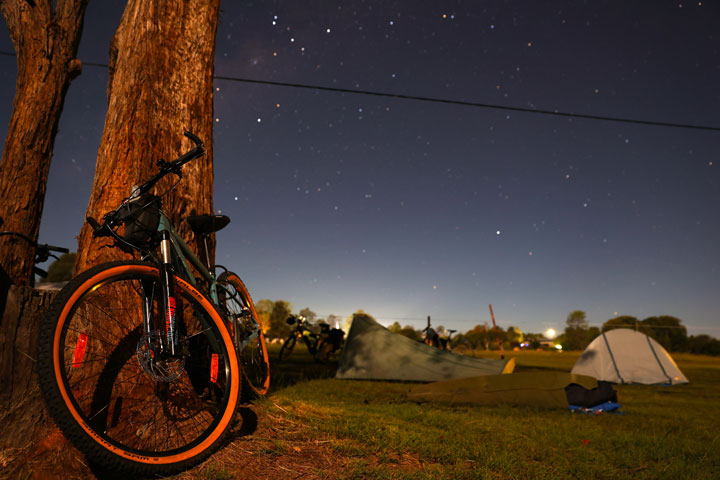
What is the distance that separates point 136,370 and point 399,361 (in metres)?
6.37

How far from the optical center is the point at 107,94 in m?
2.91

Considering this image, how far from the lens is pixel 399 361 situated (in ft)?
25.8

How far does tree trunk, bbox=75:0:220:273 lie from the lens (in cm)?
242

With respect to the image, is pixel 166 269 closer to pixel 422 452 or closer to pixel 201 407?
pixel 201 407

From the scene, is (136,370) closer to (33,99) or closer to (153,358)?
(153,358)

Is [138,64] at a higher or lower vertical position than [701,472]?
higher

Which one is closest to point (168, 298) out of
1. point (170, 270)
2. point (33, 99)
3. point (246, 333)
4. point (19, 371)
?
point (170, 270)

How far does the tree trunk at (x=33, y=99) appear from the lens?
155 inches

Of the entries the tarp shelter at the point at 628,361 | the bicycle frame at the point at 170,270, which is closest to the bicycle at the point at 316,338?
the tarp shelter at the point at 628,361

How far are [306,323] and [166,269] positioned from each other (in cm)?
1102

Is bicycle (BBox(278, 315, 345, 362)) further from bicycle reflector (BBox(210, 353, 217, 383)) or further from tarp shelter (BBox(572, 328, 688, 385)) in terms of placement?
bicycle reflector (BBox(210, 353, 217, 383))

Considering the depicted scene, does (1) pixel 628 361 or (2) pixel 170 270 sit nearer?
(2) pixel 170 270

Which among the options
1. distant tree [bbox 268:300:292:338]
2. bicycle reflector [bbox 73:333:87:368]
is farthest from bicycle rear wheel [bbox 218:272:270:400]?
distant tree [bbox 268:300:292:338]

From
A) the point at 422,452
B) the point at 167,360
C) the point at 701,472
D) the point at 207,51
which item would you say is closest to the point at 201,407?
the point at 167,360
